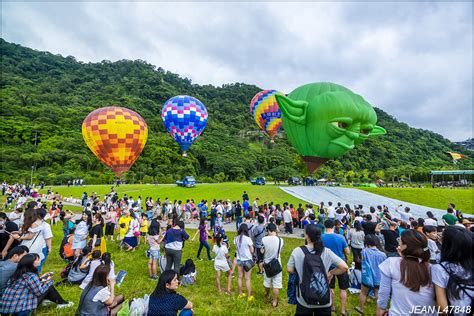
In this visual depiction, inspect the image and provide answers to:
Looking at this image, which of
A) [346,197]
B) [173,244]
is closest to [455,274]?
Answer: [173,244]

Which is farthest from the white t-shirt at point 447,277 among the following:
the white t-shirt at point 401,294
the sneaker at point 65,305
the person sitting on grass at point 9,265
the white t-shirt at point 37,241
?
the white t-shirt at point 37,241

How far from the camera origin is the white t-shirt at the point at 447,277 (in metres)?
2.31

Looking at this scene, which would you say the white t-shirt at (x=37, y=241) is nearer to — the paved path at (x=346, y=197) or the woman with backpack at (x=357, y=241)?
the woman with backpack at (x=357, y=241)

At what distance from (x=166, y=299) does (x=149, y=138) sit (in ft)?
190

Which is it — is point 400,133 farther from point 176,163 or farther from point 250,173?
point 176,163

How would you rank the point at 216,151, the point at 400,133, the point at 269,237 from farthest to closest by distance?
the point at 400,133, the point at 216,151, the point at 269,237

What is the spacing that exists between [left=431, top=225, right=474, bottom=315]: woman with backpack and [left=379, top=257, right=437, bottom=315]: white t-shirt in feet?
0.30

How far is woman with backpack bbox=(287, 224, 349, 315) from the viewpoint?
3080 millimetres

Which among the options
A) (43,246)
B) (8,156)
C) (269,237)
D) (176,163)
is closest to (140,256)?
(43,246)

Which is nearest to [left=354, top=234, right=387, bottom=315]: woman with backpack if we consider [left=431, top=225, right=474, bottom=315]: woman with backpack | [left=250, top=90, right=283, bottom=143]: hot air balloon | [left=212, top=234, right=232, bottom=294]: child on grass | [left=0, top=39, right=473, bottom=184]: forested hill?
[left=431, top=225, right=474, bottom=315]: woman with backpack

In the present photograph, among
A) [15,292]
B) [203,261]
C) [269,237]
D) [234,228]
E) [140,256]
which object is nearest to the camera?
[15,292]

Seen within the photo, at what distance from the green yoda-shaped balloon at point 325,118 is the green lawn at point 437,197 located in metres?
16.4

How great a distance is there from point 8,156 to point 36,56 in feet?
296

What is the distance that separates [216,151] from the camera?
63.3m
